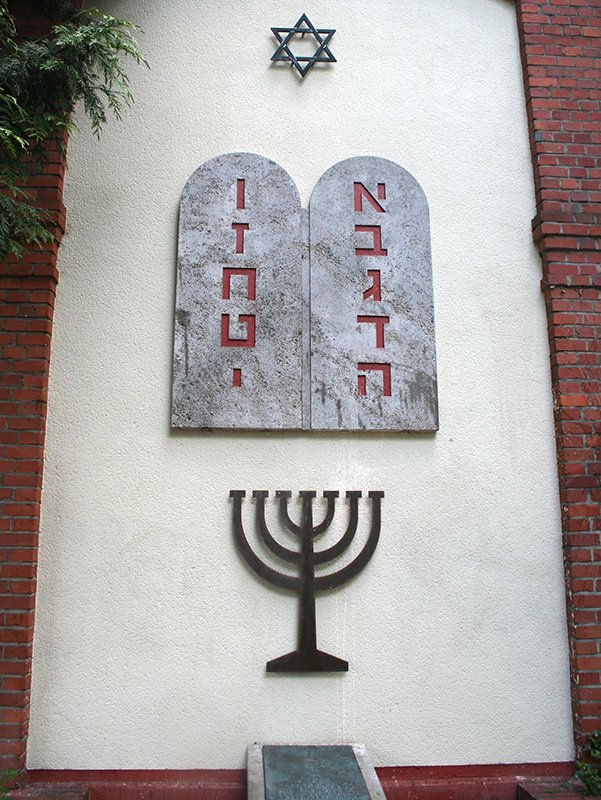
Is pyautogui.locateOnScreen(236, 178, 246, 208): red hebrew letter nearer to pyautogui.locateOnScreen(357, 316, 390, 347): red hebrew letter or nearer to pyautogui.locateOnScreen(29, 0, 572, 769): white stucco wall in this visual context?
pyautogui.locateOnScreen(29, 0, 572, 769): white stucco wall

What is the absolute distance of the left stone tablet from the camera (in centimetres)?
347

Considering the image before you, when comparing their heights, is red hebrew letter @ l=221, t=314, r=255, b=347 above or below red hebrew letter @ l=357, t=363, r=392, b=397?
above

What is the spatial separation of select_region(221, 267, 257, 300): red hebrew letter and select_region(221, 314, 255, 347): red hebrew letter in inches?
4.4

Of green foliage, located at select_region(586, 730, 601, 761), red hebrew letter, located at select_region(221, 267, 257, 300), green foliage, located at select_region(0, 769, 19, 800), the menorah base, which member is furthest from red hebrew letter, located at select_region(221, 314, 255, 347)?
green foliage, located at select_region(586, 730, 601, 761)

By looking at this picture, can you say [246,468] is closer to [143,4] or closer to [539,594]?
[539,594]

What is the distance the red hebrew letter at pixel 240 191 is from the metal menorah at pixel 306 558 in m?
1.61

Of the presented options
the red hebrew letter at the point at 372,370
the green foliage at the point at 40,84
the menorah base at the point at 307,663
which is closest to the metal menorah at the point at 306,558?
the menorah base at the point at 307,663

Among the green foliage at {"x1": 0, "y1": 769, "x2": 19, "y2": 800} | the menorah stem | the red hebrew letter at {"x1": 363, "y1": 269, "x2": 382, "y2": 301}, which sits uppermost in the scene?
the red hebrew letter at {"x1": 363, "y1": 269, "x2": 382, "y2": 301}

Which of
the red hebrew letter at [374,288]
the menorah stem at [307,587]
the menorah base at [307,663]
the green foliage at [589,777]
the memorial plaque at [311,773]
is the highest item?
the red hebrew letter at [374,288]

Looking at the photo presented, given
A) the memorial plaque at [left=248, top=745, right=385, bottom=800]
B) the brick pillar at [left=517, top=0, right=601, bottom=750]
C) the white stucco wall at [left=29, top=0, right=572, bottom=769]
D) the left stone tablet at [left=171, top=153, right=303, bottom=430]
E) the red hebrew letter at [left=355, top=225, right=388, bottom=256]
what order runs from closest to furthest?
the memorial plaque at [left=248, top=745, right=385, bottom=800] < the white stucco wall at [left=29, top=0, right=572, bottom=769] < the brick pillar at [left=517, top=0, right=601, bottom=750] < the left stone tablet at [left=171, top=153, right=303, bottom=430] < the red hebrew letter at [left=355, top=225, right=388, bottom=256]

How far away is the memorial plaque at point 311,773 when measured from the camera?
2.71 meters

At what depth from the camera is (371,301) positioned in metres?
3.66

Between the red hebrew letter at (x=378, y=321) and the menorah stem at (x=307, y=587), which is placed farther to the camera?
the red hebrew letter at (x=378, y=321)

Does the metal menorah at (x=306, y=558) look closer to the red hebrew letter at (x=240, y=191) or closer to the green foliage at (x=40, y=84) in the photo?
the red hebrew letter at (x=240, y=191)
